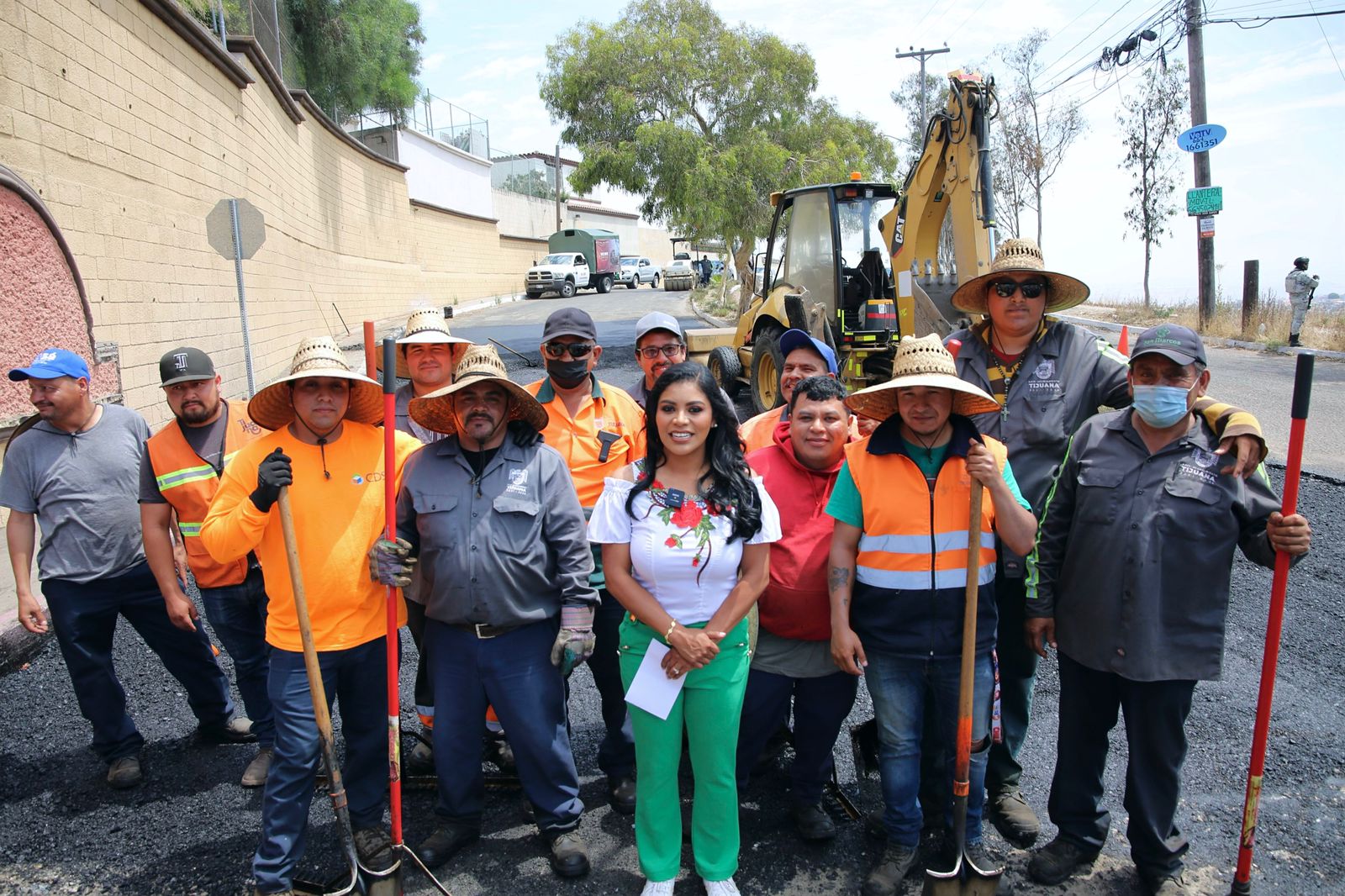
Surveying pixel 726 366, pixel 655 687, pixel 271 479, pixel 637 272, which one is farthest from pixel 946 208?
pixel 637 272

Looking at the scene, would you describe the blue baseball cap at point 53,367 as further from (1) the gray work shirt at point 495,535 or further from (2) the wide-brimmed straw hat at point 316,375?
(1) the gray work shirt at point 495,535

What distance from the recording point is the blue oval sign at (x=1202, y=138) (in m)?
15.6

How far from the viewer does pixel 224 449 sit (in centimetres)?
369

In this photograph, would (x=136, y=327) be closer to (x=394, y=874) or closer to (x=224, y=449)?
(x=224, y=449)

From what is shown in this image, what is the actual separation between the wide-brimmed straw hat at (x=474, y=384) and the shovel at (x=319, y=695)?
0.57 m

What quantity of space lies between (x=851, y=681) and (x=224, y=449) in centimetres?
283

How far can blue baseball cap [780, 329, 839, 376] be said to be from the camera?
365 cm

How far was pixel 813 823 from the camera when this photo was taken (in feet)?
10.5

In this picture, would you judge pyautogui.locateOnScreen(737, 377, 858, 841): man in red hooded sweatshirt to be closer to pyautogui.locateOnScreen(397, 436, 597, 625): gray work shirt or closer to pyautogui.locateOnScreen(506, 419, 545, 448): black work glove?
pyautogui.locateOnScreen(397, 436, 597, 625): gray work shirt

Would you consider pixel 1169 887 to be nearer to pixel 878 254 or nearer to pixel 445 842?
pixel 445 842

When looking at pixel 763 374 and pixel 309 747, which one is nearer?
pixel 309 747

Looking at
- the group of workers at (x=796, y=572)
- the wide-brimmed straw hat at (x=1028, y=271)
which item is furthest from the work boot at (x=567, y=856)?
the wide-brimmed straw hat at (x=1028, y=271)

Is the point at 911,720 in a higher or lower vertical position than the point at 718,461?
lower

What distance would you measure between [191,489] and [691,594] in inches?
88.2
